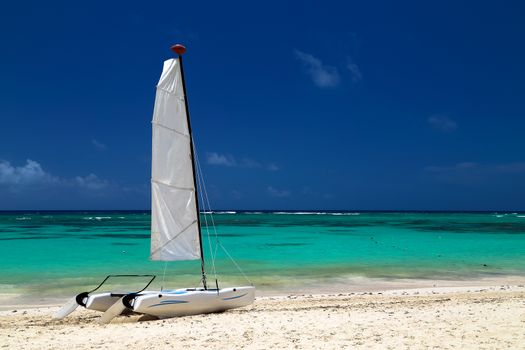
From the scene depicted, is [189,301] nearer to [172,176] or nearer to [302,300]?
[172,176]

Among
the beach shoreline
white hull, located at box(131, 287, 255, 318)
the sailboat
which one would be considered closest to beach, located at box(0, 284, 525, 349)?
white hull, located at box(131, 287, 255, 318)

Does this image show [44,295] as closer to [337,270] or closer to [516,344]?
[337,270]

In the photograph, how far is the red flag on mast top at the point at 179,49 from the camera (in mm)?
12562

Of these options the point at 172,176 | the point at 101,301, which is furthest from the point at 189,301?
the point at 172,176

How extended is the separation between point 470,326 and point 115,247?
29.7 meters

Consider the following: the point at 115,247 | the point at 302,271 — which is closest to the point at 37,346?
the point at 302,271

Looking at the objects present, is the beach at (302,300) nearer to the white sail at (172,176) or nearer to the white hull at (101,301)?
the white hull at (101,301)

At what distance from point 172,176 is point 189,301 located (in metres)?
3.40

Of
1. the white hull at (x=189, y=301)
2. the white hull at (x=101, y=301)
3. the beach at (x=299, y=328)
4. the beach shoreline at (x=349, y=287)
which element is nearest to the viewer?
the beach at (x=299, y=328)

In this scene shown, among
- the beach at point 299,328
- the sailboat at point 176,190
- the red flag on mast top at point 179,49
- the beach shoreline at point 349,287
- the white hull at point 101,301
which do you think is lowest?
the beach shoreline at point 349,287

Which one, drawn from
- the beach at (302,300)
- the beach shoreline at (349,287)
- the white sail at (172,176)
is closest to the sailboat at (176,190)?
the white sail at (172,176)

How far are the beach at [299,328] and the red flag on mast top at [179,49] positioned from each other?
23.2ft

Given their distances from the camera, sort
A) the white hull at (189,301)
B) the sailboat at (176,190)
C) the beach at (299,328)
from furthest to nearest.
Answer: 1. the sailboat at (176,190)
2. the white hull at (189,301)
3. the beach at (299,328)

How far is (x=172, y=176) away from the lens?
1275 cm
